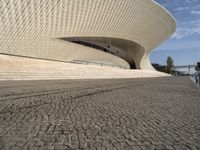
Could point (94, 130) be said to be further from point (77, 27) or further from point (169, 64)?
point (169, 64)

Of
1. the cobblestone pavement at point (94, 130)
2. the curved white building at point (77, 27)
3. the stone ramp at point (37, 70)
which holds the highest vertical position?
the curved white building at point (77, 27)

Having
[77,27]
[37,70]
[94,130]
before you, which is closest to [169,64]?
[77,27]

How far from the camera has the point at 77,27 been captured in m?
28.3

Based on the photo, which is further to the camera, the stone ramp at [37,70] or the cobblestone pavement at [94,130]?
the stone ramp at [37,70]

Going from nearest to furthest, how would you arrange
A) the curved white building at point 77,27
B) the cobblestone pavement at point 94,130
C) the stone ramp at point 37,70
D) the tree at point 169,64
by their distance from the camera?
the cobblestone pavement at point 94,130 < the stone ramp at point 37,70 < the curved white building at point 77,27 < the tree at point 169,64

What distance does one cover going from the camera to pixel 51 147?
246cm

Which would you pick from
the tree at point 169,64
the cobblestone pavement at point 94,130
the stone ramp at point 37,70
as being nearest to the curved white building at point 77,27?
the stone ramp at point 37,70

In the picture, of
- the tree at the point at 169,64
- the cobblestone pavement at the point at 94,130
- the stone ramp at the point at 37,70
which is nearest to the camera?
the cobblestone pavement at the point at 94,130

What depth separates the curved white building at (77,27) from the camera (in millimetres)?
22125

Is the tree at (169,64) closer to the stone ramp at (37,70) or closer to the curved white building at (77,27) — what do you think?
the curved white building at (77,27)

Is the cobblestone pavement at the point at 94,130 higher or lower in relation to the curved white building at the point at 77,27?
lower

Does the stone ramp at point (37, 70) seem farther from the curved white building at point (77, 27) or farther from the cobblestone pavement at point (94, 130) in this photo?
the cobblestone pavement at point (94, 130)

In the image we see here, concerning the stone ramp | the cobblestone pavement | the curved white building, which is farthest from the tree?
the cobblestone pavement

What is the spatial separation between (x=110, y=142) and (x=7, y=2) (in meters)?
19.5
